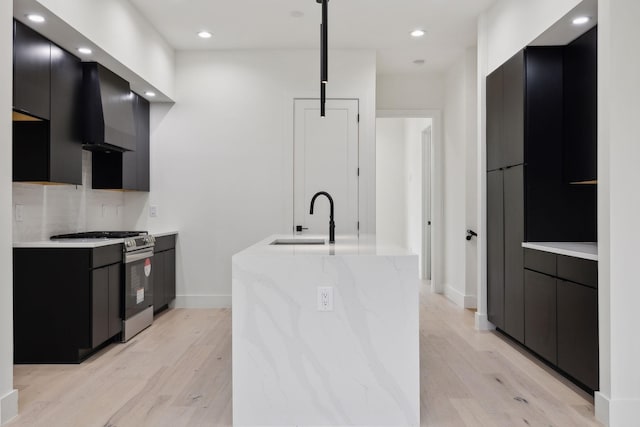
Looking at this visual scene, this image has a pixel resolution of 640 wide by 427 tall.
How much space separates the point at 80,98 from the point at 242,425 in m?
2.85

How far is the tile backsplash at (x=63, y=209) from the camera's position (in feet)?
11.4

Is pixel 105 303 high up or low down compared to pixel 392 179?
down

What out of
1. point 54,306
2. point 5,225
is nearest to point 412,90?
point 54,306

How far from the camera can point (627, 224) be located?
7.70ft

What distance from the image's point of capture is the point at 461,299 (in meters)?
5.23

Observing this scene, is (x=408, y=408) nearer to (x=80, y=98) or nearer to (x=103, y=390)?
(x=103, y=390)

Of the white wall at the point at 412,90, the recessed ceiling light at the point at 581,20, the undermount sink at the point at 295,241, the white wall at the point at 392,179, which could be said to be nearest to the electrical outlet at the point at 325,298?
the undermount sink at the point at 295,241

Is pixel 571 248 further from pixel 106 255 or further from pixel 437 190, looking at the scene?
pixel 106 255

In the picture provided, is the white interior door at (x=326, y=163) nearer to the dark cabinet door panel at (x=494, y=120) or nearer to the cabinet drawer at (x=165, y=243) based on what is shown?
the cabinet drawer at (x=165, y=243)

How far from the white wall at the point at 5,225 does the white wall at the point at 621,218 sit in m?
2.93

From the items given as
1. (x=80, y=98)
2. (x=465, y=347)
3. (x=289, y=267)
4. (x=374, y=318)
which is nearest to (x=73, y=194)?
(x=80, y=98)

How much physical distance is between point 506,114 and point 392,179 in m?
4.43

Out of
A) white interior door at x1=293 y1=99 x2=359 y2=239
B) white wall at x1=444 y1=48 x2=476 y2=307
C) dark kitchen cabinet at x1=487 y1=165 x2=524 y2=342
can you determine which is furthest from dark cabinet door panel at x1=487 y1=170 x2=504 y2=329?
white interior door at x1=293 y1=99 x2=359 y2=239

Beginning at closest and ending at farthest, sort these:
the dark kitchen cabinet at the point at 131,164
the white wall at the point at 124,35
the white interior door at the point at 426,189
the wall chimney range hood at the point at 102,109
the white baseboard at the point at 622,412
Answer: the white baseboard at the point at 622,412 < the white wall at the point at 124,35 < the wall chimney range hood at the point at 102,109 < the dark kitchen cabinet at the point at 131,164 < the white interior door at the point at 426,189
